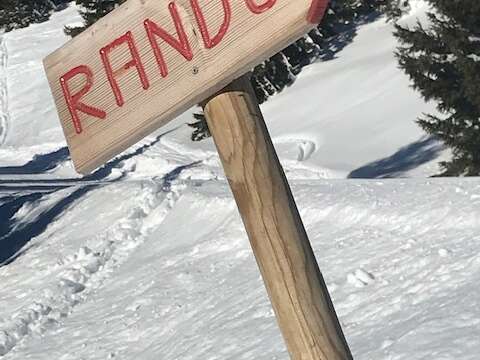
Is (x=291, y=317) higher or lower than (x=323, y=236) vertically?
lower

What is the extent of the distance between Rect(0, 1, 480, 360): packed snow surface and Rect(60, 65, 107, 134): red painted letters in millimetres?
2973

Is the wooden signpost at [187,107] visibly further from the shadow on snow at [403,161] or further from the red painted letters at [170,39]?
the shadow on snow at [403,161]

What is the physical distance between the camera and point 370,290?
22.3ft

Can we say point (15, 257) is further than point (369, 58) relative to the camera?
No

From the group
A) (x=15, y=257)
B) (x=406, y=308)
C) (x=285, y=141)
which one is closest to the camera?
(x=406, y=308)

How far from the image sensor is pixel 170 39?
2.27 meters

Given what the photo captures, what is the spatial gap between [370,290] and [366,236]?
1337 millimetres

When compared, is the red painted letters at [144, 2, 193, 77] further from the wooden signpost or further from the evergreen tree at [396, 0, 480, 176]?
the evergreen tree at [396, 0, 480, 176]

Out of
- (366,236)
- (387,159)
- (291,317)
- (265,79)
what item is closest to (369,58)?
(265,79)

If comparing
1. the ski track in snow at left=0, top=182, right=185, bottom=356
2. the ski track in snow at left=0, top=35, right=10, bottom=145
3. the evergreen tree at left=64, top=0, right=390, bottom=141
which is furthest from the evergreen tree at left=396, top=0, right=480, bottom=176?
the ski track in snow at left=0, top=35, right=10, bottom=145

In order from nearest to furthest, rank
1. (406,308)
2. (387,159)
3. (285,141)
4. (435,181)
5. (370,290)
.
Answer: (406,308), (370,290), (435,181), (387,159), (285,141)

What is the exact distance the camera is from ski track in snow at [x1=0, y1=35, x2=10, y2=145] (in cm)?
3125

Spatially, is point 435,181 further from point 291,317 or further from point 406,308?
point 291,317

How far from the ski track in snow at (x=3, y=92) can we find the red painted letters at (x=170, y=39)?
28.0 meters
